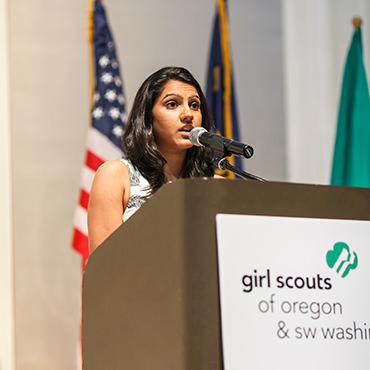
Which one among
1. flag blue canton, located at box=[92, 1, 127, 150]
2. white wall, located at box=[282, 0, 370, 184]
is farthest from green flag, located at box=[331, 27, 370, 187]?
flag blue canton, located at box=[92, 1, 127, 150]

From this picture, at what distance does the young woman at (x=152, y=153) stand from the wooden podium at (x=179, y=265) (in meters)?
0.51

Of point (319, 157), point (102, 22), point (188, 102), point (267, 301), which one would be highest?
point (102, 22)

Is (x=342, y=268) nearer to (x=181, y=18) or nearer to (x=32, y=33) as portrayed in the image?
(x=32, y=33)

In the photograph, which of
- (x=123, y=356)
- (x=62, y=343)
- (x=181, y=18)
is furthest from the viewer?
(x=181, y=18)

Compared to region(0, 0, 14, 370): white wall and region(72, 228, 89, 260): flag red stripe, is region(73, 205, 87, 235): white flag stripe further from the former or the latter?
region(0, 0, 14, 370): white wall

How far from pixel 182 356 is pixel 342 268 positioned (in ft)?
1.36

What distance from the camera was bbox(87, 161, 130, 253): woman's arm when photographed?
216 centimetres

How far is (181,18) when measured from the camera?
16.1 feet

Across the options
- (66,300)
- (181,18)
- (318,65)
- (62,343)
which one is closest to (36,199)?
(66,300)

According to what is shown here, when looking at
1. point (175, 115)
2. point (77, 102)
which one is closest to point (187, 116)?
point (175, 115)

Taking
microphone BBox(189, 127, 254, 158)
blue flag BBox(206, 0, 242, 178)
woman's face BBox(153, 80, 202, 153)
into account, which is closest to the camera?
microphone BBox(189, 127, 254, 158)

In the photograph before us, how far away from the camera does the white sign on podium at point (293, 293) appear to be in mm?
1338

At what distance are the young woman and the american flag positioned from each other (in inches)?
65.8

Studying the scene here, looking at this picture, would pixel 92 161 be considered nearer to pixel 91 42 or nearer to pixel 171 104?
pixel 91 42
